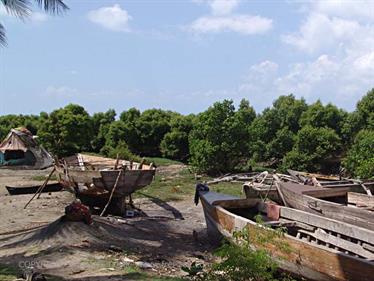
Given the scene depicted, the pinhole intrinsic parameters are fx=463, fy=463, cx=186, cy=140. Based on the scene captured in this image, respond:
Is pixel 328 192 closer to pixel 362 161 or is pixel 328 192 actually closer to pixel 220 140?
pixel 362 161

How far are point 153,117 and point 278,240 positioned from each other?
83.9 feet

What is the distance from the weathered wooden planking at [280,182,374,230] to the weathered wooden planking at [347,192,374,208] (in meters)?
1.22

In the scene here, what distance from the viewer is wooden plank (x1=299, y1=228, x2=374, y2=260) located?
6.77m

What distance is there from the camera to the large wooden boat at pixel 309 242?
5.74 m

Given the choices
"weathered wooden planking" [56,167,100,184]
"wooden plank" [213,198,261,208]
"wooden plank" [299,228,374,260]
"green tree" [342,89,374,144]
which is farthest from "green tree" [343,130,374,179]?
"weathered wooden planking" [56,167,100,184]

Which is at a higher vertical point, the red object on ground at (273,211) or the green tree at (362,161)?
the green tree at (362,161)

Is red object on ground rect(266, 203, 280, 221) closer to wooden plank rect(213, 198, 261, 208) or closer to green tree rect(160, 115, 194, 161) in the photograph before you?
wooden plank rect(213, 198, 261, 208)

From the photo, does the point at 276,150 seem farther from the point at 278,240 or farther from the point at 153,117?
the point at 278,240

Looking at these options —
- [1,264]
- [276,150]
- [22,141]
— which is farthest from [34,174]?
[1,264]

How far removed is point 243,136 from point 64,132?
12971mm

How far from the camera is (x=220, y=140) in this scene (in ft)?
76.5

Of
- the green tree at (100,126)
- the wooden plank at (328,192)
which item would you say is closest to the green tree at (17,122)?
the green tree at (100,126)

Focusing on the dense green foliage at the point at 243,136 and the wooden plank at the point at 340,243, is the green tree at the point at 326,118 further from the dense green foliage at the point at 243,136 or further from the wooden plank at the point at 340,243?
the wooden plank at the point at 340,243

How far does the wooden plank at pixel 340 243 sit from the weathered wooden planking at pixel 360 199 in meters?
2.18
